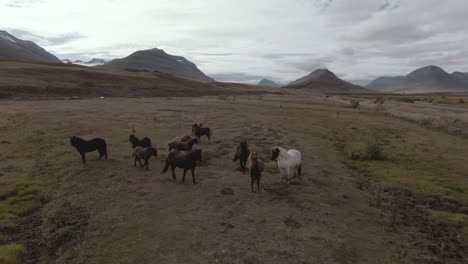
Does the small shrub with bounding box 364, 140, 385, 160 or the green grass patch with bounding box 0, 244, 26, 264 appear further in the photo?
the small shrub with bounding box 364, 140, 385, 160

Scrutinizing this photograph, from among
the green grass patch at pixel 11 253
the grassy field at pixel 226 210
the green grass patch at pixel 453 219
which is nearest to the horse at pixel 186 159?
the grassy field at pixel 226 210

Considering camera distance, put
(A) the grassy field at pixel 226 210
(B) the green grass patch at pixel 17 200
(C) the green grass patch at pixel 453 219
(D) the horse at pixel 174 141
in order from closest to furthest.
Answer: (A) the grassy field at pixel 226 210, (B) the green grass patch at pixel 17 200, (C) the green grass patch at pixel 453 219, (D) the horse at pixel 174 141

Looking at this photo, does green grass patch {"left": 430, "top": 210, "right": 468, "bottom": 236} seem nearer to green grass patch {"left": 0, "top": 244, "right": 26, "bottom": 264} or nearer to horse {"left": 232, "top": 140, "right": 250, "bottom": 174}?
horse {"left": 232, "top": 140, "right": 250, "bottom": 174}

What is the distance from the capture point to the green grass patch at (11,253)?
656 cm

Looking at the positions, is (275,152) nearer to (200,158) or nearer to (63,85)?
(200,158)

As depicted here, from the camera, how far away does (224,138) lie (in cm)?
2116

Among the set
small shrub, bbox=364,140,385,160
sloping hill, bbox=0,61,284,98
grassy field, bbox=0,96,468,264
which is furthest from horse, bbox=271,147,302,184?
sloping hill, bbox=0,61,284,98

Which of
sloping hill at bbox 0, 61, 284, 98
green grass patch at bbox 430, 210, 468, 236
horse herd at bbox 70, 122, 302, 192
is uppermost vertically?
sloping hill at bbox 0, 61, 284, 98

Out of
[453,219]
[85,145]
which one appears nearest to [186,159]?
[85,145]

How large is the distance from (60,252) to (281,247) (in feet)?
21.2

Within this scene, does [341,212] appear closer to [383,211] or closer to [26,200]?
[383,211]

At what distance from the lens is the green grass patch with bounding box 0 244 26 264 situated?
6.56m

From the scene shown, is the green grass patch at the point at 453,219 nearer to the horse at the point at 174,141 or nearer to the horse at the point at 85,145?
the horse at the point at 174,141

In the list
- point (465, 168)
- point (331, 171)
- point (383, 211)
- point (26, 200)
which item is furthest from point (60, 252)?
point (465, 168)
